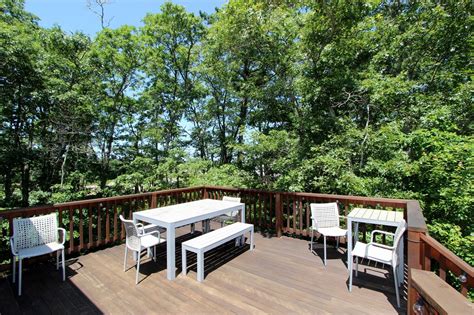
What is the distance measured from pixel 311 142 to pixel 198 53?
24.8 ft

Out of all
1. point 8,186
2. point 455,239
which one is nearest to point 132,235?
point 455,239

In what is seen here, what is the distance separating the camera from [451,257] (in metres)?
1.42

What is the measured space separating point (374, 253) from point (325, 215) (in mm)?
988

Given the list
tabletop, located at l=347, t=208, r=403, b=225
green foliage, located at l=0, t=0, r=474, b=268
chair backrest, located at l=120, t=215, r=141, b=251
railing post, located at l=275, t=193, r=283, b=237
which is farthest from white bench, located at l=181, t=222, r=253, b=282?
green foliage, located at l=0, t=0, r=474, b=268

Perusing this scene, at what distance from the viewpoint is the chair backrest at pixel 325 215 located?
341cm

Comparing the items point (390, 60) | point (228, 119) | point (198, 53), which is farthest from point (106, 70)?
point (390, 60)

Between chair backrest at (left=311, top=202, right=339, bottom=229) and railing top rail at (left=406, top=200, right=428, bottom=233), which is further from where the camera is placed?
chair backrest at (left=311, top=202, right=339, bottom=229)

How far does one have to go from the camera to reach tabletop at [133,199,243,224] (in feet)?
10.2

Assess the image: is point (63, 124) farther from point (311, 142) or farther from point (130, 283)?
point (311, 142)

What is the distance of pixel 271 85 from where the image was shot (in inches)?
295

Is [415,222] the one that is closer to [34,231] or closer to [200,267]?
[200,267]

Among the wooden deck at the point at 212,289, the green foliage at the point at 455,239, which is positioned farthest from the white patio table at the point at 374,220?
the green foliage at the point at 455,239

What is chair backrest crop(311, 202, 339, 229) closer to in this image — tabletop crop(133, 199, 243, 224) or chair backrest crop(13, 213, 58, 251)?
tabletop crop(133, 199, 243, 224)

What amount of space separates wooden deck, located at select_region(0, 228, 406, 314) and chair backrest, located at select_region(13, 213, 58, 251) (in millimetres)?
471
